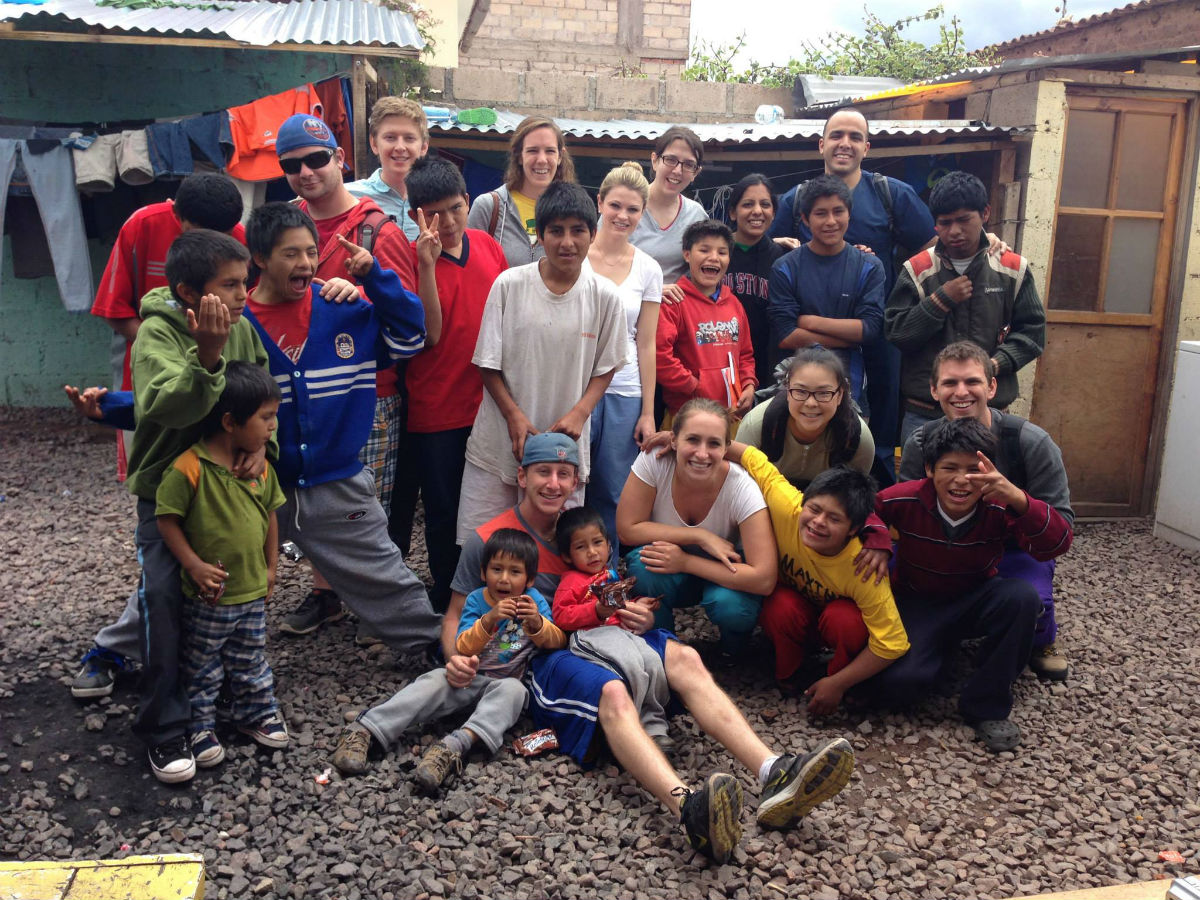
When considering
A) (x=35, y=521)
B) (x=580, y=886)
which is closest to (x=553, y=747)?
(x=580, y=886)

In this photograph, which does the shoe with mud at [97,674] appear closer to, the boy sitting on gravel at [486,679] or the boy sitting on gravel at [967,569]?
the boy sitting on gravel at [486,679]

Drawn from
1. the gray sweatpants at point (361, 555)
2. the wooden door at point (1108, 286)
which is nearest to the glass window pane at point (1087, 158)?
the wooden door at point (1108, 286)

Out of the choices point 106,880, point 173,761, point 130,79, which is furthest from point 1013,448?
point 130,79

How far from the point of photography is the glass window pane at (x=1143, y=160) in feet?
20.3

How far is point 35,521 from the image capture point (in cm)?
550

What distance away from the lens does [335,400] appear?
11.1 ft

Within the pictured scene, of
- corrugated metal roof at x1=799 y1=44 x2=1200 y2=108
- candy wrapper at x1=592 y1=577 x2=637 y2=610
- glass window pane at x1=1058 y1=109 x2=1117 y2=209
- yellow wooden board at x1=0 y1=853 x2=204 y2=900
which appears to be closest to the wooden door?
glass window pane at x1=1058 y1=109 x2=1117 y2=209

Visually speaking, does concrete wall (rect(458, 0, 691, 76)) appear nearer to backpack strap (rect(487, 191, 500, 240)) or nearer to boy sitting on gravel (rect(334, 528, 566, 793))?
backpack strap (rect(487, 191, 500, 240))

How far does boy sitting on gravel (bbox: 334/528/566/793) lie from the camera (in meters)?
3.03

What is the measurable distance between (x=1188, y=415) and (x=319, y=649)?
534 centimetres

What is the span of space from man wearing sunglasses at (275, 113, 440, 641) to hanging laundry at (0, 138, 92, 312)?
142 inches

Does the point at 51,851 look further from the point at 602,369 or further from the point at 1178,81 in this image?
the point at 1178,81

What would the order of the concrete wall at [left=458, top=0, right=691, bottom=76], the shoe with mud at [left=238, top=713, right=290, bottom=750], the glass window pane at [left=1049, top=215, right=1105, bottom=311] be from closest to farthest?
the shoe with mud at [left=238, top=713, right=290, bottom=750] < the glass window pane at [left=1049, top=215, right=1105, bottom=311] < the concrete wall at [left=458, top=0, right=691, bottom=76]

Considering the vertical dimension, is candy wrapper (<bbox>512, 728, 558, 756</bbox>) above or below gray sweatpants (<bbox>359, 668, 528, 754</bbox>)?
below
